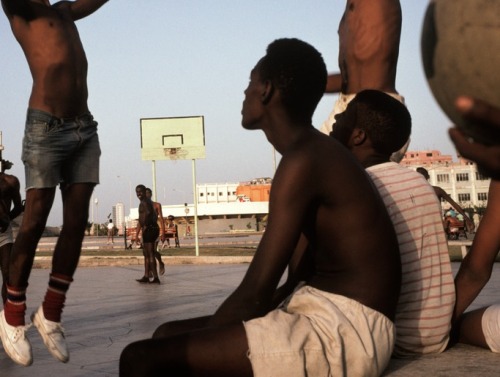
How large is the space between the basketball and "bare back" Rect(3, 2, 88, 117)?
262 cm

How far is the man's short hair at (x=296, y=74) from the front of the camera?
2600 millimetres

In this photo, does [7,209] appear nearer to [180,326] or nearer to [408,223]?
[180,326]

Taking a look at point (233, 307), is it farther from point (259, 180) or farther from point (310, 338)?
point (259, 180)

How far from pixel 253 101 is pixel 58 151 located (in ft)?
4.69

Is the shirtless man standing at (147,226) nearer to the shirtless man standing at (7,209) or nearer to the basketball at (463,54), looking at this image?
the shirtless man standing at (7,209)

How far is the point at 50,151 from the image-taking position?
3627 mm

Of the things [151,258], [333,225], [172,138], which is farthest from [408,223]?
[172,138]

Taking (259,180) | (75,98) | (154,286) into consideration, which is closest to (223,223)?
(259,180)

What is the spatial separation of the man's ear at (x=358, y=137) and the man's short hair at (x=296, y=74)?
1.50 feet

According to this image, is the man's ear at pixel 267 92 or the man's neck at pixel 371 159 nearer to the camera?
the man's ear at pixel 267 92

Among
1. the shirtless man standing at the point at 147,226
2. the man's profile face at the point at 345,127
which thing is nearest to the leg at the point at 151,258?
the shirtless man standing at the point at 147,226

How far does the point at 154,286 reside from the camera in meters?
10.3

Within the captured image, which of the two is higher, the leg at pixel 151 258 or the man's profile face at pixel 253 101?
the man's profile face at pixel 253 101

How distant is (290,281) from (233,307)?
61 cm
